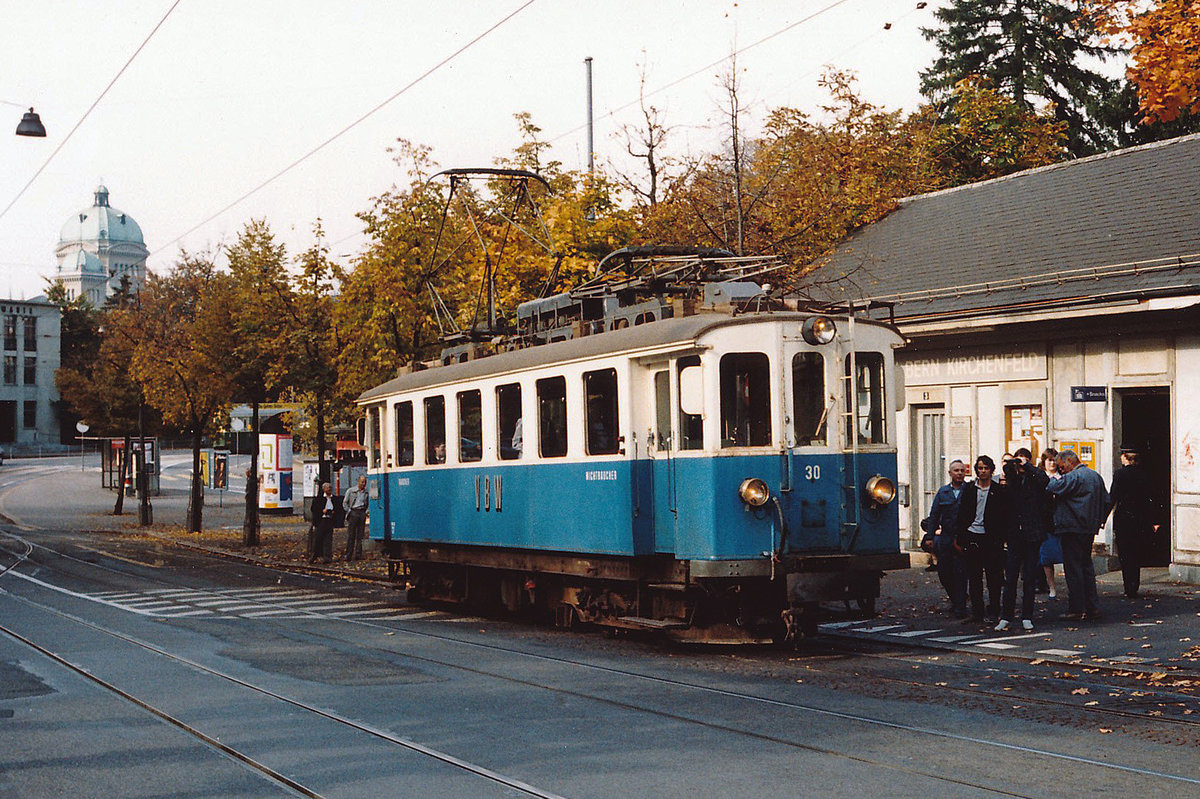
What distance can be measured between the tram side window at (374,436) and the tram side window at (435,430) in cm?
200

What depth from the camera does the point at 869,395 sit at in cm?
1338

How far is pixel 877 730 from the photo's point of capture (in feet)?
29.5

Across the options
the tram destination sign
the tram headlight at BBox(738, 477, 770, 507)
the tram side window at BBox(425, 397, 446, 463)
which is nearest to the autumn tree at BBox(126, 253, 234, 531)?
the tram side window at BBox(425, 397, 446, 463)

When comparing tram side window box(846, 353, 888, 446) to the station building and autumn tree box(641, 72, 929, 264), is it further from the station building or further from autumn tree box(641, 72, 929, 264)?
autumn tree box(641, 72, 929, 264)

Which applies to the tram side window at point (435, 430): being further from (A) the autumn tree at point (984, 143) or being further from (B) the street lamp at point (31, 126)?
(A) the autumn tree at point (984, 143)

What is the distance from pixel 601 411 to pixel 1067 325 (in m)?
8.94

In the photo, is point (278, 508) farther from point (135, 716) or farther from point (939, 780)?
point (939, 780)

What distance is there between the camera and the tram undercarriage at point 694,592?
41.1 ft

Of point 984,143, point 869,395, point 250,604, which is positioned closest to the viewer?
point 869,395

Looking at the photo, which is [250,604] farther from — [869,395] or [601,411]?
[869,395]

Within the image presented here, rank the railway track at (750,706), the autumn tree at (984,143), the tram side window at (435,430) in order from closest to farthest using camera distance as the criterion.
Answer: the railway track at (750,706)
the tram side window at (435,430)
the autumn tree at (984,143)

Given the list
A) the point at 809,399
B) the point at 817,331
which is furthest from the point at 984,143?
the point at 809,399

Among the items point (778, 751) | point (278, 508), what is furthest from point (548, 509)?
point (278, 508)

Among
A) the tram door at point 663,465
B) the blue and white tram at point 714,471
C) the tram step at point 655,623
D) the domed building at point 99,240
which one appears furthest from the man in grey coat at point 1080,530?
the domed building at point 99,240
